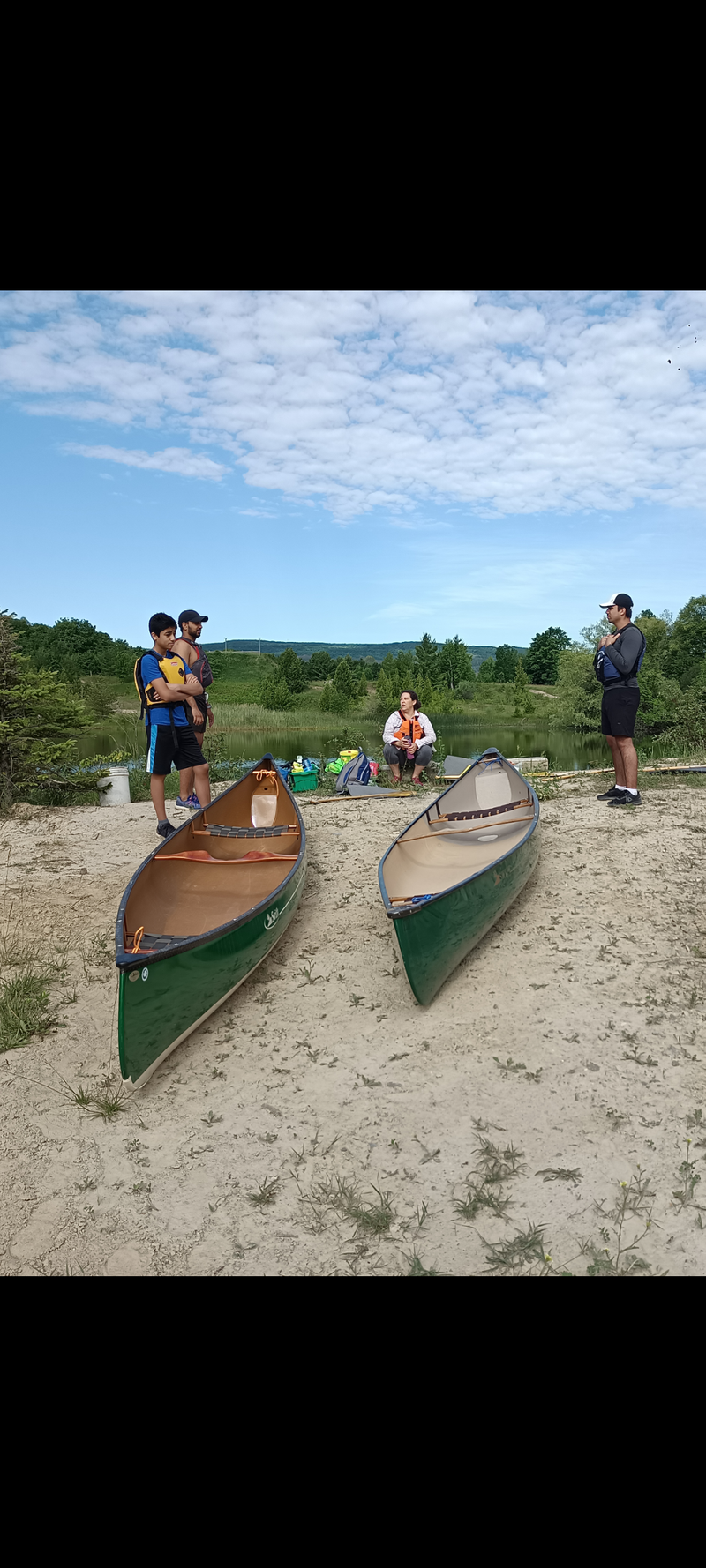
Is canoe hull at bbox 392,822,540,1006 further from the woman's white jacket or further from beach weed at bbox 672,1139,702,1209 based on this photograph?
the woman's white jacket

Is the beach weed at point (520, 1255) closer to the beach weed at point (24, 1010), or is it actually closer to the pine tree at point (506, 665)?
the beach weed at point (24, 1010)

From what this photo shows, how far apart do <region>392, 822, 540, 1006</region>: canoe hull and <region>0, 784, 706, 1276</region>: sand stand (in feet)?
0.72

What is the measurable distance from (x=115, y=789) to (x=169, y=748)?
3.99 metres

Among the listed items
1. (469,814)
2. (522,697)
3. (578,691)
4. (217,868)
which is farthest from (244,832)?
(522,697)

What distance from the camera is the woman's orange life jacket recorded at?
10000 millimetres

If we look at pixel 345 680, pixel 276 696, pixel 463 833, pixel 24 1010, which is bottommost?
pixel 24 1010

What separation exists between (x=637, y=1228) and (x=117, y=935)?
2.97m

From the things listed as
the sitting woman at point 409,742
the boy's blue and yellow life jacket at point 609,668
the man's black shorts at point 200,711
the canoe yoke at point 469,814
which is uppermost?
the boy's blue and yellow life jacket at point 609,668

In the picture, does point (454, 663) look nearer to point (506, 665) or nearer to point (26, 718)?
point (506, 665)

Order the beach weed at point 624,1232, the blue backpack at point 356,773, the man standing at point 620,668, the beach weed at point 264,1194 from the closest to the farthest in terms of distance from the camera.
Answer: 1. the beach weed at point 624,1232
2. the beach weed at point 264,1194
3. the man standing at point 620,668
4. the blue backpack at point 356,773

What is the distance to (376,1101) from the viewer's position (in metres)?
3.97

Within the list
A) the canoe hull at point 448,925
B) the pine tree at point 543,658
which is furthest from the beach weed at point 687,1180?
the pine tree at point 543,658

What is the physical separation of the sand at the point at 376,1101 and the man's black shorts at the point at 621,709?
178cm

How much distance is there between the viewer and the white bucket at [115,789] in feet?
33.9
